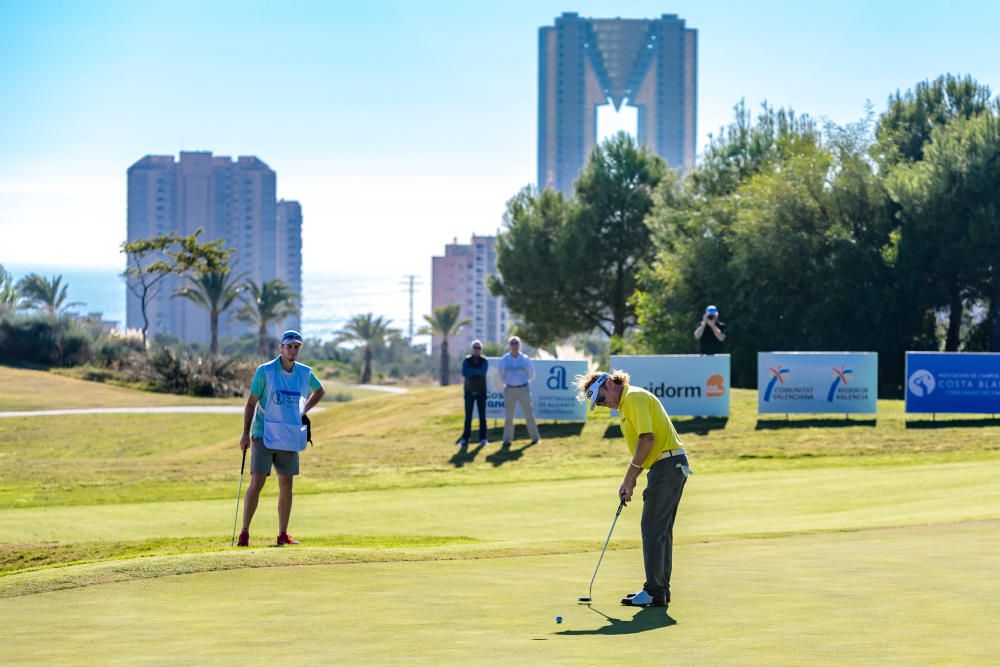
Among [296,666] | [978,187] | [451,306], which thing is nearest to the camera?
[296,666]

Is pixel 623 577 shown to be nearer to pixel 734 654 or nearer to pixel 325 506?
pixel 734 654

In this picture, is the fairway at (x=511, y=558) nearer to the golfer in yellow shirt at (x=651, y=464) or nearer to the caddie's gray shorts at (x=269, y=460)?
the golfer in yellow shirt at (x=651, y=464)

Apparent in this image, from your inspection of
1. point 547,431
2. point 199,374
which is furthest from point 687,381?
point 199,374

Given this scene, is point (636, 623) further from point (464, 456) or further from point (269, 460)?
point (464, 456)

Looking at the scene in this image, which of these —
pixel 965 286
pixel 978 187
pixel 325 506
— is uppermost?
pixel 978 187

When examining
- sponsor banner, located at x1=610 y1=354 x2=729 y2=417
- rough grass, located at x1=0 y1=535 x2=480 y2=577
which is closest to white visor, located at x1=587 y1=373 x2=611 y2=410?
rough grass, located at x1=0 y1=535 x2=480 y2=577

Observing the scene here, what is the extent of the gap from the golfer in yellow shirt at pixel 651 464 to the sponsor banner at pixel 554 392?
20948 millimetres

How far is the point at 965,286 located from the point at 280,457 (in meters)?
41.1

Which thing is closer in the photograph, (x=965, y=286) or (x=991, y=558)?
(x=991, y=558)

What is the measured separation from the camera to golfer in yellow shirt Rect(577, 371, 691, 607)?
9.34 m

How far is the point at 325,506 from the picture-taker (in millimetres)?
19016

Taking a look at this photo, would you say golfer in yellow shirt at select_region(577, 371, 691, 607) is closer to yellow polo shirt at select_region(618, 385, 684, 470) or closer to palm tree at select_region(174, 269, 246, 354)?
yellow polo shirt at select_region(618, 385, 684, 470)

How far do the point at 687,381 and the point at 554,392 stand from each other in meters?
2.94

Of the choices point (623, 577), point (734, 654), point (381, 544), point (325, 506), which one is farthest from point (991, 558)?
point (325, 506)
